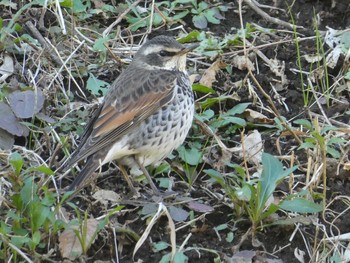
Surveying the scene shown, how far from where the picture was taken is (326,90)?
8219 mm

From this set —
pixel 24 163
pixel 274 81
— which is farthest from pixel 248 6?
pixel 24 163

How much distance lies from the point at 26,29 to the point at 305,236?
3.56 meters

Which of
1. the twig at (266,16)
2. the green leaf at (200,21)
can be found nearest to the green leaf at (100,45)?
the green leaf at (200,21)

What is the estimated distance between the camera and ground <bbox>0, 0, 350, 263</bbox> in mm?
6586

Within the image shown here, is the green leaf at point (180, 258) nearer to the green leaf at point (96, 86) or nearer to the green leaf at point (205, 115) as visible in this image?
the green leaf at point (205, 115)

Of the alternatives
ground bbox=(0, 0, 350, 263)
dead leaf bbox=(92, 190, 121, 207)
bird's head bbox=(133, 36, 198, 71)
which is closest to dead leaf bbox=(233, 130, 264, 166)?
ground bbox=(0, 0, 350, 263)

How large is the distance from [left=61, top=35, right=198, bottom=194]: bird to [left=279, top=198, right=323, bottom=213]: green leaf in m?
1.10

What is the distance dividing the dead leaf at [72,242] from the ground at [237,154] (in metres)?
0.03

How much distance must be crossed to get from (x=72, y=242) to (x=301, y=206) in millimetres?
1583

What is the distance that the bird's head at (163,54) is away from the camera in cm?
773

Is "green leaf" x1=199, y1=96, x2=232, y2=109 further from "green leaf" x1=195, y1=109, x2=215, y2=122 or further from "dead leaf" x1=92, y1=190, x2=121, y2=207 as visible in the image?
"dead leaf" x1=92, y1=190, x2=121, y2=207

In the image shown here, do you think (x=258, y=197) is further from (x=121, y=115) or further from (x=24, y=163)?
(x=24, y=163)

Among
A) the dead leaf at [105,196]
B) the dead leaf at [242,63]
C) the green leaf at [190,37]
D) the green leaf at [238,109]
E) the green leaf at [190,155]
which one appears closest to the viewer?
the dead leaf at [105,196]

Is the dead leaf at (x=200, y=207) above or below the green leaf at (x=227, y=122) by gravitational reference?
above
